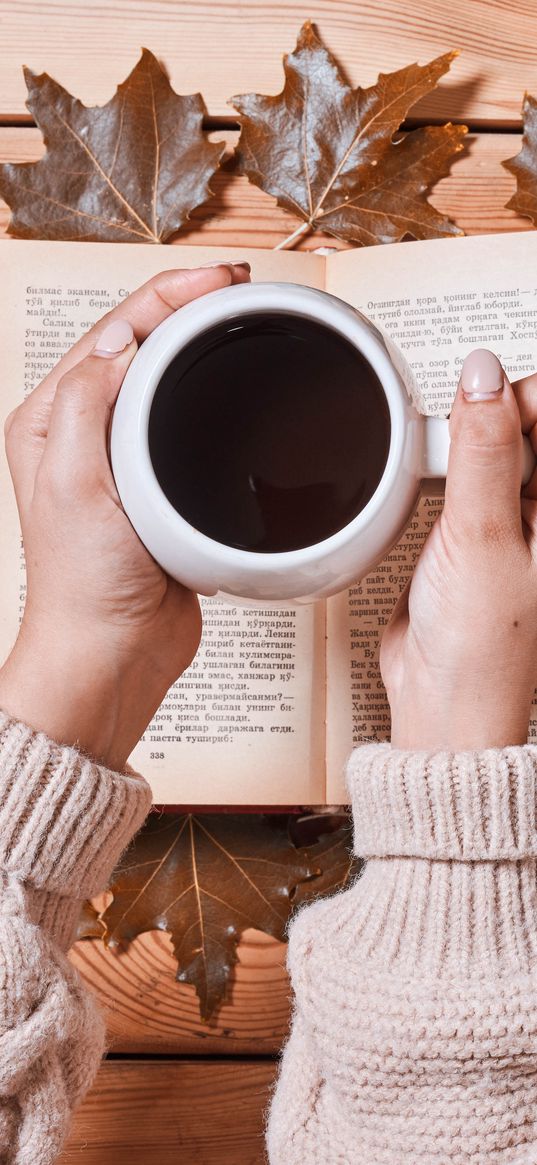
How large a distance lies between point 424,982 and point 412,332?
522mm

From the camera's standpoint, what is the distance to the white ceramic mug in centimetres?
52

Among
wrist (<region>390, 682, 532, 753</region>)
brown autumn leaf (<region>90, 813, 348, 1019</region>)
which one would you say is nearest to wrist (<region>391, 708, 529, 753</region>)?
wrist (<region>390, 682, 532, 753</region>)

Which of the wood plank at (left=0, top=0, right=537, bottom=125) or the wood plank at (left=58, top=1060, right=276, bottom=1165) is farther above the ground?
the wood plank at (left=0, top=0, right=537, bottom=125)

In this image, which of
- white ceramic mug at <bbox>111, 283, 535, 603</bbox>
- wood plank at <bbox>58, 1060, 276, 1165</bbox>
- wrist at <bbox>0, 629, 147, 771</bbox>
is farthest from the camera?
wood plank at <bbox>58, 1060, 276, 1165</bbox>

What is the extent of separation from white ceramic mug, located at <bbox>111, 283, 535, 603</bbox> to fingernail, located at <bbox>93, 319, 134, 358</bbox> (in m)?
0.04

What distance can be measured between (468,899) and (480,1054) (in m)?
0.09

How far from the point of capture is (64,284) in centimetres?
84

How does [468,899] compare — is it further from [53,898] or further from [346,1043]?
[53,898]

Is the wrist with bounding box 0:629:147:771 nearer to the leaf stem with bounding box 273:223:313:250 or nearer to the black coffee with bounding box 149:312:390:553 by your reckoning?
the black coffee with bounding box 149:312:390:553

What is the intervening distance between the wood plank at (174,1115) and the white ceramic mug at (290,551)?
1.56ft

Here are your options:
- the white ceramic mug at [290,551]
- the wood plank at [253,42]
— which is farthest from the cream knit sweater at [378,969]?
the wood plank at [253,42]

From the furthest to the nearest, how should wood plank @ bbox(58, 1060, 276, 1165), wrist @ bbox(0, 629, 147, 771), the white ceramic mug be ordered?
wood plank @ bbox(58, 1060, 276, 1165) → wrist @ bbox(0, 629, 147, 771) → the white ceramic mug

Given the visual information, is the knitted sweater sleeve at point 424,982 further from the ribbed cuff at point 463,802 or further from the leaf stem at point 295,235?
the leaf stem at point 295,235

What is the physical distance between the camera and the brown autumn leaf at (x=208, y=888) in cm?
80
